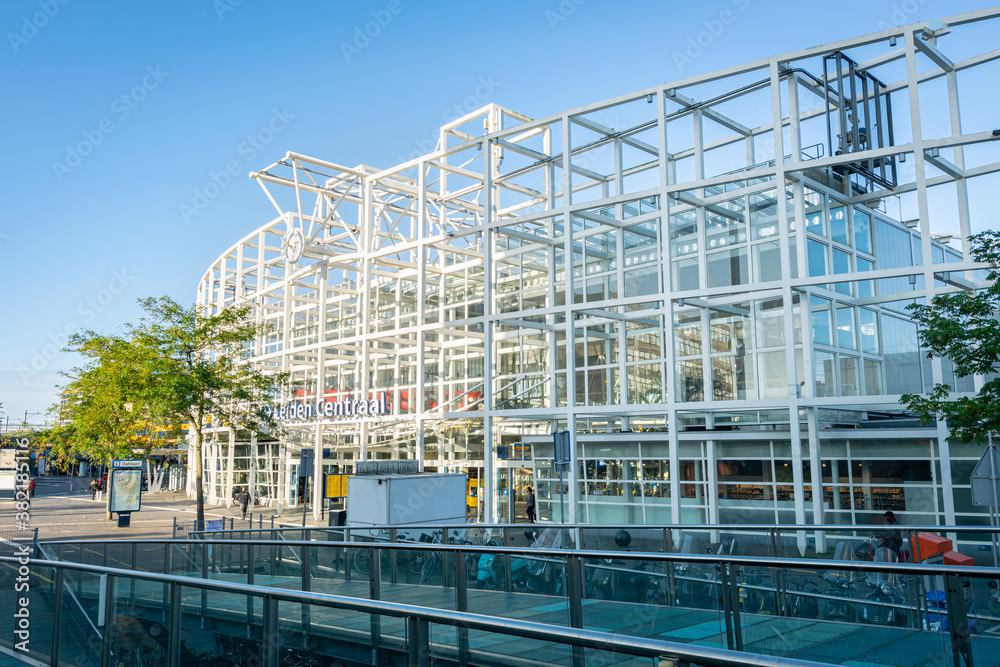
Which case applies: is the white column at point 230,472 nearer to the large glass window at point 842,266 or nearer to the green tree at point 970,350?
the large glass window at point 842,266

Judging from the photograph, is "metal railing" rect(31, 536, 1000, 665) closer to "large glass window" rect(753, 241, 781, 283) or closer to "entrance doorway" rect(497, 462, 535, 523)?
"large glass window" rect(753, 241, 781, 283)

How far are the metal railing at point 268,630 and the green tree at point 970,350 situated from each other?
1320 cm

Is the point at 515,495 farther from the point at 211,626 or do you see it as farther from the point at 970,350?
the point at 211,626

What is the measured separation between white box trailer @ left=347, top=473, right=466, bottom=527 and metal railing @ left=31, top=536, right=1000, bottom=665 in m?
8.39

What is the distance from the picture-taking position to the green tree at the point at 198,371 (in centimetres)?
2517

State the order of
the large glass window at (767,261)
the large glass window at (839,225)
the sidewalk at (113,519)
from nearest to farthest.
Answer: the large glass window at (839,225)
the large glass window at (767,261)
the sidewalk at (113,519)

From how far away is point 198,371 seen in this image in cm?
2539

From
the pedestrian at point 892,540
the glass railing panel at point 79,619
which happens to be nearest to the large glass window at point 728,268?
the pedestrian at point 892,540

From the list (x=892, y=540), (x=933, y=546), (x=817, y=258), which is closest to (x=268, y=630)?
(x=933, y=546)

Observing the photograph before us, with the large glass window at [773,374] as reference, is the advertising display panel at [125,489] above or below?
below

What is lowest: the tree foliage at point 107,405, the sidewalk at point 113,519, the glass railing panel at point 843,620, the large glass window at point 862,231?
the sidewalk at point 113,519

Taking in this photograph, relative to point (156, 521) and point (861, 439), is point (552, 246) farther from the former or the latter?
point (156, 521)

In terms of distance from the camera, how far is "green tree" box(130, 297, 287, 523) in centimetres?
2517

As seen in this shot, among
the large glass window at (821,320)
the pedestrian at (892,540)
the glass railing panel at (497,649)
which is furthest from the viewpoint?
the large glass window at (821,320)
